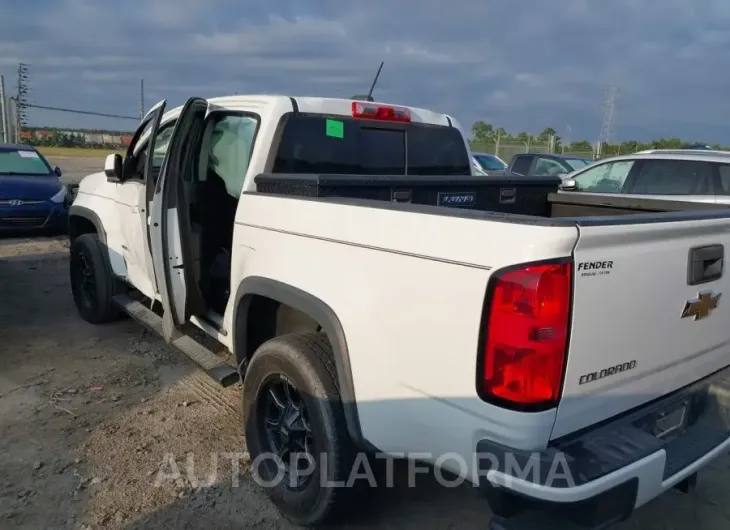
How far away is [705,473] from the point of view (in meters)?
3.57

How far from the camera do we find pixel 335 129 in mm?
3957

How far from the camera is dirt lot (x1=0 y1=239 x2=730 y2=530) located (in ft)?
10.0

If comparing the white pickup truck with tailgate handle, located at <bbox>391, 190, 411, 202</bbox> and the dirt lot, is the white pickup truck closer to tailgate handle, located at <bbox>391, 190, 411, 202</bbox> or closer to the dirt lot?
tailgate handle, located at <bbox>391, 190, 411, 202</bbox>

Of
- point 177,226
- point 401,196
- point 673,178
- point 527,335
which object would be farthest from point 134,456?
point 673,178

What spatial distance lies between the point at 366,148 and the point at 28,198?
8.31m

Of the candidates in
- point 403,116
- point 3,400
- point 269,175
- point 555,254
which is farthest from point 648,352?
point 3,400

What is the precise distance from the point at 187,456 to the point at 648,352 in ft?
8.28

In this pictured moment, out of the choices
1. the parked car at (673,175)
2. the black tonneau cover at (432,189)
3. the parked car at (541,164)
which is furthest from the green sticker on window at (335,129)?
the parked car at (541,164)

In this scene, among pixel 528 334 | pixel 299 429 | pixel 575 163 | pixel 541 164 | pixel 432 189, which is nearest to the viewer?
pixel 528 334

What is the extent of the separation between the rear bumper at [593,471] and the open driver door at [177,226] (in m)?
2.40

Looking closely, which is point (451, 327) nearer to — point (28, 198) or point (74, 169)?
point (28, 198)

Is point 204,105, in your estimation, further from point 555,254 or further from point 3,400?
point 555,254

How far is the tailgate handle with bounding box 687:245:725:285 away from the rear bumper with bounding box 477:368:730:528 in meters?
0.52

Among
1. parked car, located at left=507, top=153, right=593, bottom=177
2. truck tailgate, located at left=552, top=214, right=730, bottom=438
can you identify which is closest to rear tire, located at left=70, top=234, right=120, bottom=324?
truck tailgate, located at left=552, top=214, right=730, bottom=438
